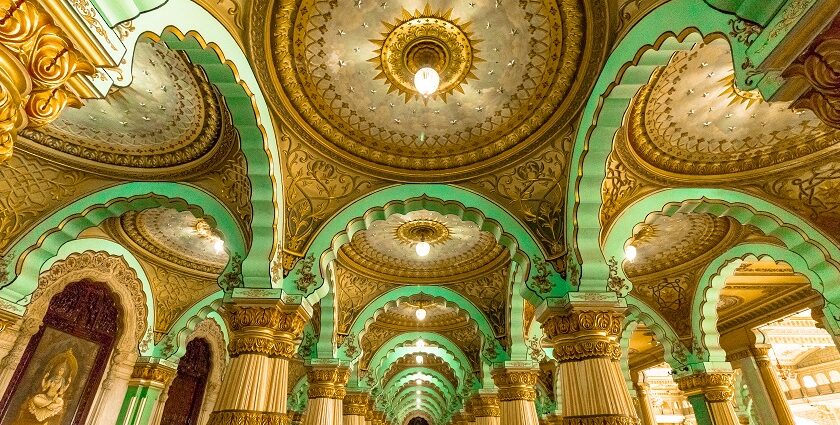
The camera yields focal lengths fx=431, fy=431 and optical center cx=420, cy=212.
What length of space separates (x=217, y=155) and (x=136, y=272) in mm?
4973

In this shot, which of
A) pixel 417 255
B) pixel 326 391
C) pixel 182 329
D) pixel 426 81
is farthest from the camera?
pixel 182 329

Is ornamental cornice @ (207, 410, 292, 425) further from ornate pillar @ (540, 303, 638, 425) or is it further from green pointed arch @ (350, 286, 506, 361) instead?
green pointed arch @ (350, 286, 506, 361)

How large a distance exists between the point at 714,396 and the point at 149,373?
38.5 ft

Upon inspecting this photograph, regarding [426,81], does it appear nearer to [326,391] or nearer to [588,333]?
[588,333]

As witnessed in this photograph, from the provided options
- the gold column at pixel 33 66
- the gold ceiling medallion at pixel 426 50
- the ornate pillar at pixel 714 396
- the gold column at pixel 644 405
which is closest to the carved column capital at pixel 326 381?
the gold ceiling medallion at pixel 426 50

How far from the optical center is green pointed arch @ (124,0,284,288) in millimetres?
3678

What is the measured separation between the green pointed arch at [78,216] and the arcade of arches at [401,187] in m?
0.05

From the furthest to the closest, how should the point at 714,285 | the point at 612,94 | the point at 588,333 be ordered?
the point at 714,285, the point at 588,333, the point at 612,94

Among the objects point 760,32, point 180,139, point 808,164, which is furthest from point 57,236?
point 808,164

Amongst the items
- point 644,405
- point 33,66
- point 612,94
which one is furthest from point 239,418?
point 644,405

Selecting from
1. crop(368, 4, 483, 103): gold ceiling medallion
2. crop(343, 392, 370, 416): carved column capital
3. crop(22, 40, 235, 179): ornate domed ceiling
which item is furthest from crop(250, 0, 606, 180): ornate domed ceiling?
crop(343, 392, 370, 416): carved column capital

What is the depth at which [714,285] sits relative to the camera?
8.67 meters

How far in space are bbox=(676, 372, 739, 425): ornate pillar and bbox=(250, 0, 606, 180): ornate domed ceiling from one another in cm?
659

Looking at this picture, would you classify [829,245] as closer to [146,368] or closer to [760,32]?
[760,32]
